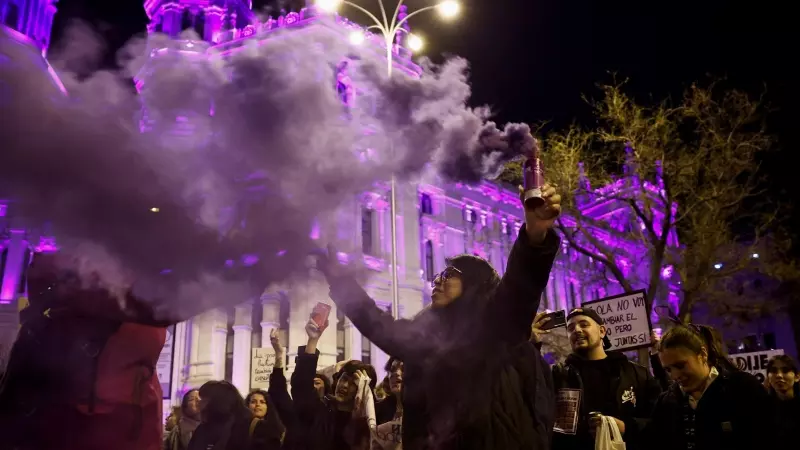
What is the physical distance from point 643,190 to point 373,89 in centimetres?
1719

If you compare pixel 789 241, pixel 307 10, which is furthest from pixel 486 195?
pixel 307 10

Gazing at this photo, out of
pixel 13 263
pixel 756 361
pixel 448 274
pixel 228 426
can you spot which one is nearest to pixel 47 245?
pixel 13 263

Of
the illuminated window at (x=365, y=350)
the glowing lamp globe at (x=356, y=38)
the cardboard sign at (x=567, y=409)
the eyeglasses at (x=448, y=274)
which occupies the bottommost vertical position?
the cardboard sign at (x=567, y=409)

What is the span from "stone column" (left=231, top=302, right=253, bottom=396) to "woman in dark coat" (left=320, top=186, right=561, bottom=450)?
2.51 ft

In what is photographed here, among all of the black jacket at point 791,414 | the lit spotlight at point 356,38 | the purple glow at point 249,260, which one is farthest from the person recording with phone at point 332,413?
the black jacket at point 791,414

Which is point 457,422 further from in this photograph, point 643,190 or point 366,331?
point 643,190

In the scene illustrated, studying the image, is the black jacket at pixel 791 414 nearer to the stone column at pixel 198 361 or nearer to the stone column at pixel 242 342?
the stone column at pixel 242 342

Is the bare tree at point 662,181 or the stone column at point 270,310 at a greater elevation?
the bare tree at point 662,181

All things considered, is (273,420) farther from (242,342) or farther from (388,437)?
(242,342)

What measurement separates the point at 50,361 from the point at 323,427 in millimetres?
3127

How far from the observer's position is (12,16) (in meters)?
3.87

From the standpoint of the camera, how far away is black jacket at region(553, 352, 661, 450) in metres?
4.83

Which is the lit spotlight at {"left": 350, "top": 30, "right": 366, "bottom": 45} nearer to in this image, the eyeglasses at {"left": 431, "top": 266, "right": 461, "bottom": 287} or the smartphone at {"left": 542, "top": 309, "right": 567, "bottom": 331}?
the smartphone at {"left": 542, "top": 309, "right": 567, "bottom": 331}

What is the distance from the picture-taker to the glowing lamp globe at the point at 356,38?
22.0 feet
